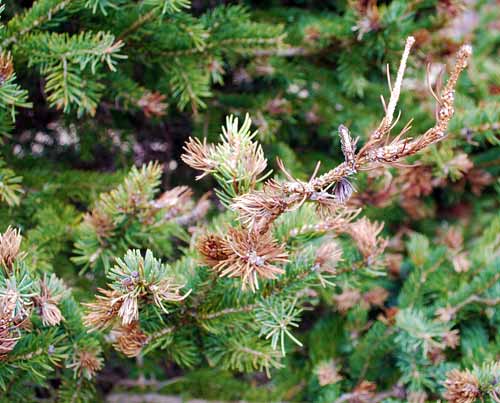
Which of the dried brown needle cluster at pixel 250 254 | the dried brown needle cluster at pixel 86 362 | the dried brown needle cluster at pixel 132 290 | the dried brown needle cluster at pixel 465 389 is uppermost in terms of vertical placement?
the dried brown needle cluster at pixel 250 254

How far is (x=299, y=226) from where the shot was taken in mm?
645

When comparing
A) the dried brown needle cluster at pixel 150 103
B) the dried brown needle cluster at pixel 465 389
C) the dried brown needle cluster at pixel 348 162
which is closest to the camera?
the dried brown needle cluster at pixel 348 162

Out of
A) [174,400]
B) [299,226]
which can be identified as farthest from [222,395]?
[299,226]

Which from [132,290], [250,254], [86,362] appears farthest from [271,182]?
[86,362]

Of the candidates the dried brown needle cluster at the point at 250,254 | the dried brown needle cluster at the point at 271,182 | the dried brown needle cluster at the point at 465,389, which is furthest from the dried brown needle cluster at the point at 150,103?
the dried brown needle cluster at the point at 465,389

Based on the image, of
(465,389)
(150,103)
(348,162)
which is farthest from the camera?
(150,103)

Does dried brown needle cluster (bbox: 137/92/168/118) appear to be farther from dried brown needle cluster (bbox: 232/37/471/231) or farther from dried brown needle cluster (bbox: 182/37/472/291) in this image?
dried brown needle cluster (bbox: 232/37/471/231)

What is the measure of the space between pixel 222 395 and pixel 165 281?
407 millimetres

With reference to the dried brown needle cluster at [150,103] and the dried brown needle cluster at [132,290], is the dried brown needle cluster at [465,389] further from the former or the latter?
the dried brown needle cluster at [150,103]

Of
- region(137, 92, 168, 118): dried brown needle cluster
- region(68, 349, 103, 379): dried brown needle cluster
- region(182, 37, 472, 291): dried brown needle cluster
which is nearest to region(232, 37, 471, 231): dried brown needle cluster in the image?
region(182, 37, 472, 291): dried brown needle cluster

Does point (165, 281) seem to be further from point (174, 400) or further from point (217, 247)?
point (174, 400)

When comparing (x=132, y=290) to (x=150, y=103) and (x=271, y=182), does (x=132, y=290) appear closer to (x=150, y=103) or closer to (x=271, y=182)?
(x=271, y=182)

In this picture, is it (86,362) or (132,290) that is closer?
(132,290)

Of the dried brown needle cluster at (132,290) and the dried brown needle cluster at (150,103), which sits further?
the dried brown needle cluster at (150,103)
